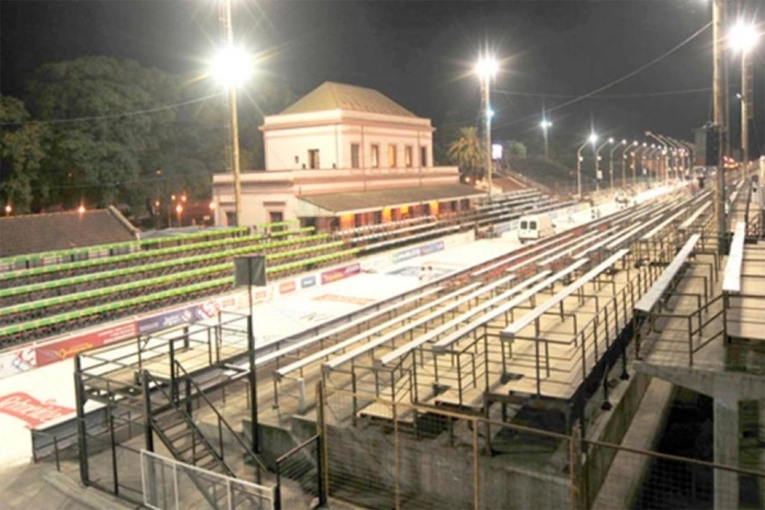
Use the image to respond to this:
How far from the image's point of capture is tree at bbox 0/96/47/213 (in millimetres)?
38062

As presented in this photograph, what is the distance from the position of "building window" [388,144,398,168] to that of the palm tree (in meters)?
27.0

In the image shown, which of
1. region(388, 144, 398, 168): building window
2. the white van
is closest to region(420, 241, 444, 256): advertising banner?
the white van

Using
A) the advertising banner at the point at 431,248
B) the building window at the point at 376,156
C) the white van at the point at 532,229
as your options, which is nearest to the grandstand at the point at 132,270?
the advertising banner at the point at 431,248

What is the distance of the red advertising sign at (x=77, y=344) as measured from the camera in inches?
774

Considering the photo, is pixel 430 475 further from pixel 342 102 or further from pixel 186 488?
pixel 342 102

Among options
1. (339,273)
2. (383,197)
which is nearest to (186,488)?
(339,273)

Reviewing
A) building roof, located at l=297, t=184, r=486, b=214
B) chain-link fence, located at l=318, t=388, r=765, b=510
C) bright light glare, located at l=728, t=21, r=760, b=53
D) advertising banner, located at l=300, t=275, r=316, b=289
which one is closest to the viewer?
chain-link fence, located at l=318, t=388, r=765, b=510

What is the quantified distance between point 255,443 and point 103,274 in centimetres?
1476

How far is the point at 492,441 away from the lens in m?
10.8

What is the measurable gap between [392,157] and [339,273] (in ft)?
66.9

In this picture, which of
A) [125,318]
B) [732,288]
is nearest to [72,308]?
[125,318]

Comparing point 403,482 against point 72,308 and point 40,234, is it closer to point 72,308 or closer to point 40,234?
point 72,308

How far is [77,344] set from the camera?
20672 mm

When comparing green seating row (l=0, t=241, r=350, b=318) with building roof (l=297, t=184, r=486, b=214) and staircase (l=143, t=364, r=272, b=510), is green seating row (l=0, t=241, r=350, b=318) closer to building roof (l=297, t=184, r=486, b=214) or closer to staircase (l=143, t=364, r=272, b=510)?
building roof (l=297, t=184, r=486, b=214)
